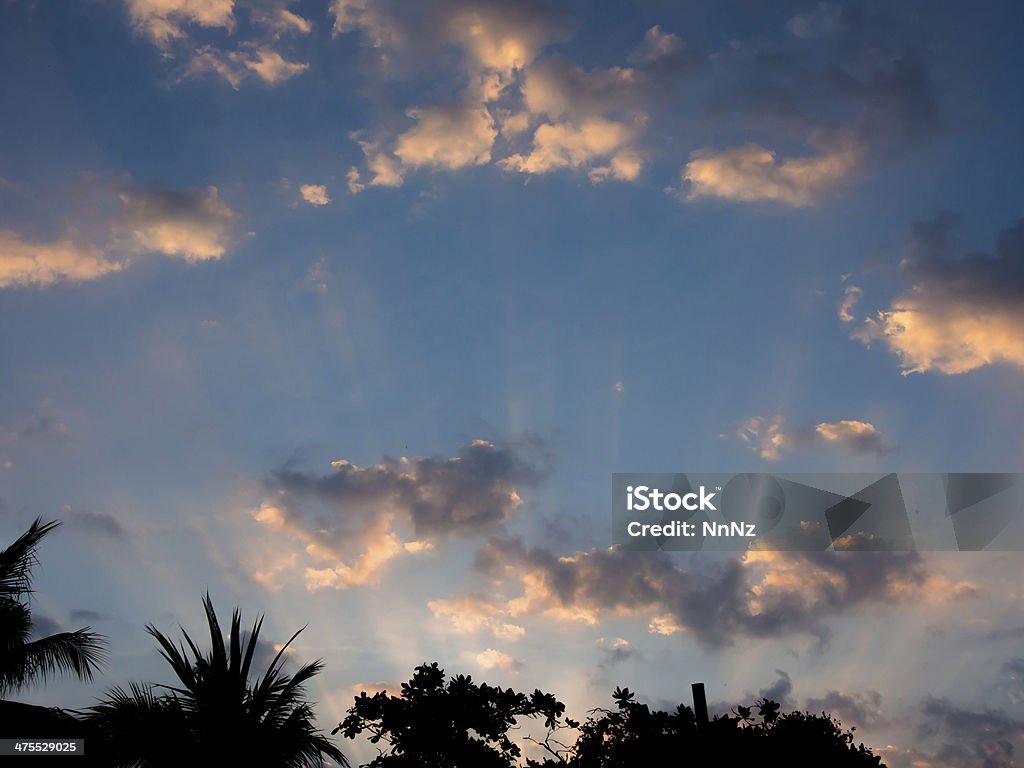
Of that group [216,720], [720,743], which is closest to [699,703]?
[720,743]

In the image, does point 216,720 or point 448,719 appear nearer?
point 216,720

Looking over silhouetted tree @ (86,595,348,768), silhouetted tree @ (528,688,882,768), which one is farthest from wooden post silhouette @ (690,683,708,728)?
silhouetted tree @ (86,595,348,768)

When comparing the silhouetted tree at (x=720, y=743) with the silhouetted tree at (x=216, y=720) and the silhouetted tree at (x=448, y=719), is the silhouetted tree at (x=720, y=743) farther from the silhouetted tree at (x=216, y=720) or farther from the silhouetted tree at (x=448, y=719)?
the silhouetted tree at (x=216, y=720)

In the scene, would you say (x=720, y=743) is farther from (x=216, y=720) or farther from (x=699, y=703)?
(x=216, y=720)

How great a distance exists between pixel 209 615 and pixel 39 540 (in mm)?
7411

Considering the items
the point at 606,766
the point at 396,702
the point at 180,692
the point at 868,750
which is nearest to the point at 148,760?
the point at 180,692

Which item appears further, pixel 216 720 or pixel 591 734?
pixel 591 734

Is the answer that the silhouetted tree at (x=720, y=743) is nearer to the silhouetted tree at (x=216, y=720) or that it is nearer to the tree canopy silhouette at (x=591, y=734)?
the tree canopy silhouette at (x=591, y=734)

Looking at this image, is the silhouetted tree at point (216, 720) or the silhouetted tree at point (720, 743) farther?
the silhouetted tree at point (720, 743)

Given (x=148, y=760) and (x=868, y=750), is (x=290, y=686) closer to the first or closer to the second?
(x=148, y=760)

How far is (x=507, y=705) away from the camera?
1033 inches

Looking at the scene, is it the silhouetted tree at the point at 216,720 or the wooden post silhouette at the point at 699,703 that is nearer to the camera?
the silhouetted tree at the point at 216,720

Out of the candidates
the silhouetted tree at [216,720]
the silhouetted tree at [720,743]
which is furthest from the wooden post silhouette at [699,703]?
the silhouetted tree at [216,720]

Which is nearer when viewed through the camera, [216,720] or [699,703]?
[216,720]
